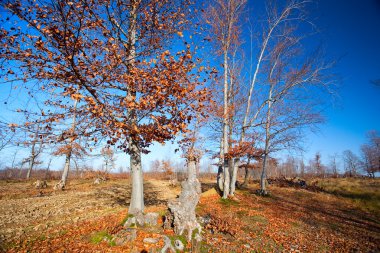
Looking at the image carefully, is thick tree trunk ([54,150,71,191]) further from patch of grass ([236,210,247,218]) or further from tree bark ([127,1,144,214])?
patch of grass ([236,210,247,218])

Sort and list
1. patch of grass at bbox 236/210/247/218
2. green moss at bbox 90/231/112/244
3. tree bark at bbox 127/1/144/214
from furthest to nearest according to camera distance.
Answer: patch of grass at bbox 236/210/247/218
tree bark at bbox 127/1/144/214
green moss at bbox 90/231/112/244

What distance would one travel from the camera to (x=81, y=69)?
5.37m

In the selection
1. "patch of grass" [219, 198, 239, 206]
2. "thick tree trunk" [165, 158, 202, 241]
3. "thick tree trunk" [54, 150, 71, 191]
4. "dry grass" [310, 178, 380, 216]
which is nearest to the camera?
"thick tree trunk" [165, 158, 202, 241]

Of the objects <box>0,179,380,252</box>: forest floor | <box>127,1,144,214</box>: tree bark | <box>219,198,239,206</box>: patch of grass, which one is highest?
<box>127,1,144,214</box>: tree bark

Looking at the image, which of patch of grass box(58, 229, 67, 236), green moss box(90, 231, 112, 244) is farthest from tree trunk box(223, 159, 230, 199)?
patch of grass box(58, 229, 67, 236)

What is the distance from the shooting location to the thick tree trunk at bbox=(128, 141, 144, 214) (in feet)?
24.4

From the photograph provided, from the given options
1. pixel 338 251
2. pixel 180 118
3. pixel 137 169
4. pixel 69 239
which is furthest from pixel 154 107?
pixel 338 251

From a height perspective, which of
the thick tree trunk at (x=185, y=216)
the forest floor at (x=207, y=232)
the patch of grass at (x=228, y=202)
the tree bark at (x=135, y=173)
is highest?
the tree bark at (x=135, y=173)

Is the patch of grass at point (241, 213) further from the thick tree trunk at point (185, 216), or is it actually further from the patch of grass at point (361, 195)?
the patch of grass at point (361, 195)

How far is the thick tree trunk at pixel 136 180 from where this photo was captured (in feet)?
24.4

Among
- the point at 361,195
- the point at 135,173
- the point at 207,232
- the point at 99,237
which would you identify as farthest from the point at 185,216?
the point at 361,195

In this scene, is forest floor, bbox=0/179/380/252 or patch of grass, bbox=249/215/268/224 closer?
forest floor, bbox=0/179/380/252

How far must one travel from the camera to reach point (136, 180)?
7.57 meters

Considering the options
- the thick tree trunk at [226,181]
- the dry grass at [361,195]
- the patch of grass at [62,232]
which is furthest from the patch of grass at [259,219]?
the dry grass at [361,195]
